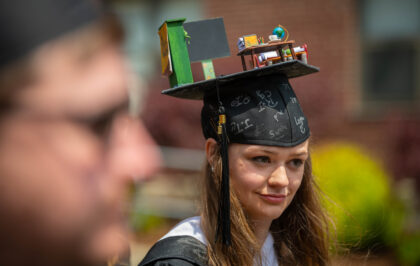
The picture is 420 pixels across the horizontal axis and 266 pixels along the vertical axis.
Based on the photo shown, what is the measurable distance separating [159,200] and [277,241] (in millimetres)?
4916

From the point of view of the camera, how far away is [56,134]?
696 millimetres

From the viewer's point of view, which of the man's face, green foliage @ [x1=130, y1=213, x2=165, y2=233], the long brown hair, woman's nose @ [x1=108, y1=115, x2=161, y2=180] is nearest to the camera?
the man's face

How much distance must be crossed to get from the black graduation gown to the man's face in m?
1.30

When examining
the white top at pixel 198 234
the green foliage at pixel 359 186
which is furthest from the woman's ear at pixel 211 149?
the green foliage at pixel 359 186

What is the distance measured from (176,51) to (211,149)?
1.70 ft

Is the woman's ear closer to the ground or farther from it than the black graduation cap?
closer to the ground

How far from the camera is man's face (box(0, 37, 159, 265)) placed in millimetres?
663

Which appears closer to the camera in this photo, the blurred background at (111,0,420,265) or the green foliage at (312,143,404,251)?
the green foliage at (312,143,404,251)

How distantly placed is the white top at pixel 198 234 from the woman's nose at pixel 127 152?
1311 millimetres

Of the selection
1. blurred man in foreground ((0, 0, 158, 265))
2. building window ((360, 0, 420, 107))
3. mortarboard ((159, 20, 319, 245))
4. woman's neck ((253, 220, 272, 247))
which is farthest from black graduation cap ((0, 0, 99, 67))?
building window ((360, 0, 420, 107))

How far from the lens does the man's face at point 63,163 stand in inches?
26.1

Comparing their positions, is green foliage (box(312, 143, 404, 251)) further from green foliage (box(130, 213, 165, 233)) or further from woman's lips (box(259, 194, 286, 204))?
green foliage (box(130, 213, 165, 233))

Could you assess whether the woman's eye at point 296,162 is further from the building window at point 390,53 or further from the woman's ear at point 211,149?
the building window at point 390,53

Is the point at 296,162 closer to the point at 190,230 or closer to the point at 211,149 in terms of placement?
the point at 211,149
